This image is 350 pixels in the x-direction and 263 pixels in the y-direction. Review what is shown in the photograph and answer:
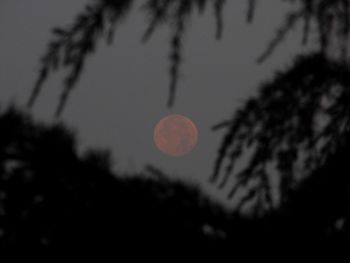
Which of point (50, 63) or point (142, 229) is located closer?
point (142, 229)

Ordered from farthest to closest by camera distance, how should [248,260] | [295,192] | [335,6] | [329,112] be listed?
[335,6]
[329,112]
[295,192]
[248,260]

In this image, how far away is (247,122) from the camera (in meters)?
2.19

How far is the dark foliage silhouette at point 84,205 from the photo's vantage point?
3.11 feet

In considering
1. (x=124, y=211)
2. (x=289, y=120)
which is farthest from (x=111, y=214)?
(x=289, y=120)

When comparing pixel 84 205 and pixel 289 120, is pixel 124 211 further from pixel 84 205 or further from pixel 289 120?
pixel 289 120

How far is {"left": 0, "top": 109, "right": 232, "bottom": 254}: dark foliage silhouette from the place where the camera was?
95cm

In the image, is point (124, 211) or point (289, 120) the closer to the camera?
point (124, 211)

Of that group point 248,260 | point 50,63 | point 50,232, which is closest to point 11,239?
point 50,232

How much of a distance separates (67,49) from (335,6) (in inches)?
48.6

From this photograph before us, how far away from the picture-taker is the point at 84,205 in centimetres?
99

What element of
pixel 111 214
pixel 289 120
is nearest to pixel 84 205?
pixel 111 214

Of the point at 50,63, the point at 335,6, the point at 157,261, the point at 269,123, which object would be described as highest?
the point at 335,6

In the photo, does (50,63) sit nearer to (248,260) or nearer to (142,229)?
(142,229)

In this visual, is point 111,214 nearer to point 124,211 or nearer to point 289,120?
point 124,211
